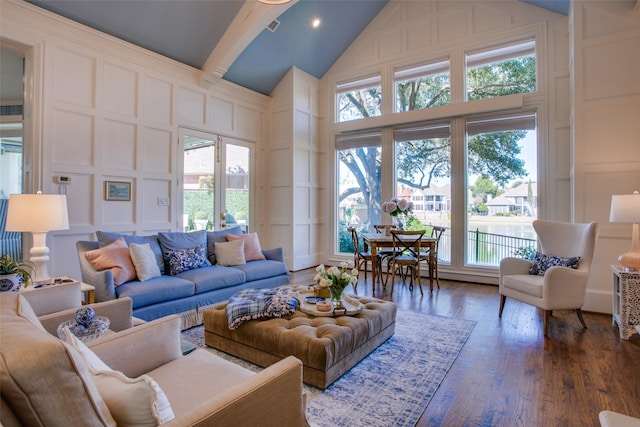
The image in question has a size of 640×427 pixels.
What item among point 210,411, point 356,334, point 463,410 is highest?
point 210,411

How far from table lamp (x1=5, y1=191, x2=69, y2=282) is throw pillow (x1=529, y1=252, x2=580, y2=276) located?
4.64 metres

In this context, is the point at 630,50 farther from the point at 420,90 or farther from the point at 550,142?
the point at 420,90

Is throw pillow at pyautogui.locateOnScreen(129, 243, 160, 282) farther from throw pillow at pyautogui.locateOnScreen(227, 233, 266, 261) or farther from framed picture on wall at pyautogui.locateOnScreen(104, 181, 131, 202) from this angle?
framed picture on wall at pyautogui.locateOnScreen(104, 181, 131, 202)

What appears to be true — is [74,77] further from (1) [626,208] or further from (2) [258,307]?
(1) [626,208]

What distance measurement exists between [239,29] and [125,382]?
4.91 metres

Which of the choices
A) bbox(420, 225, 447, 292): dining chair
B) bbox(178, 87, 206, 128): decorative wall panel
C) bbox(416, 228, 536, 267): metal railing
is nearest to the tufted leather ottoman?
bbox(420, 225, 447, 292): dining chair

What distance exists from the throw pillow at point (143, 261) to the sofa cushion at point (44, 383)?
2.58 meters

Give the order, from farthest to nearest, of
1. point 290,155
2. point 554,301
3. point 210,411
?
1. point 290,155
2. point 554,301
3. point 210,411

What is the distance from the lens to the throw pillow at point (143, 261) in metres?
3.21

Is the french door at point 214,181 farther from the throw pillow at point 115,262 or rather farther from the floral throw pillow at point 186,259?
the throw pillow at point 115,262

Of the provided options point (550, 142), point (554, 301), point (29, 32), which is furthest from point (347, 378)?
point (29, 32)

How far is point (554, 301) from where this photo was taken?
10.1 feet

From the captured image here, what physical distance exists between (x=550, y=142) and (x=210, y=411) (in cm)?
543

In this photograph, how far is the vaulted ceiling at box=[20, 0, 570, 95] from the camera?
4.09 m
